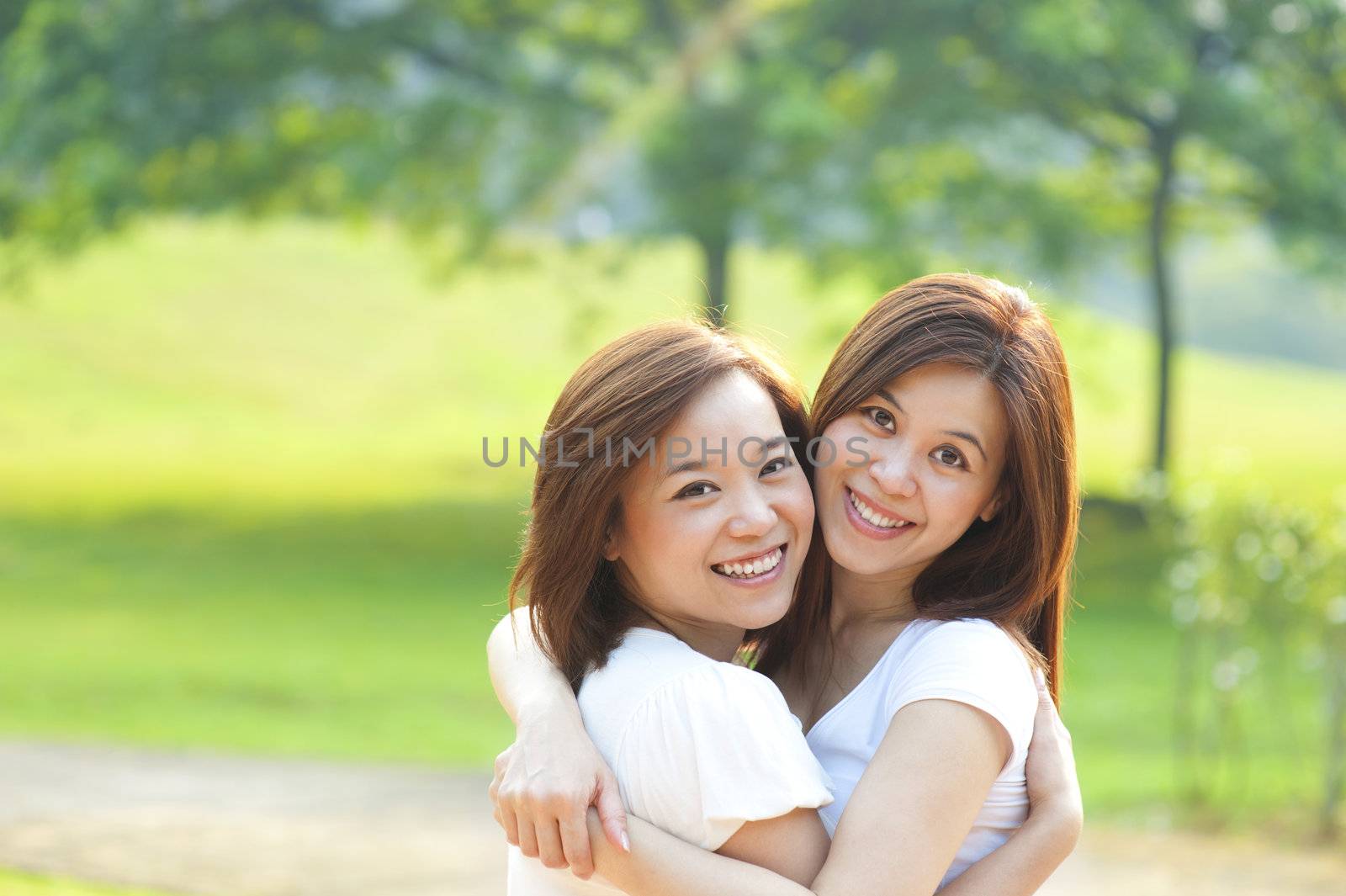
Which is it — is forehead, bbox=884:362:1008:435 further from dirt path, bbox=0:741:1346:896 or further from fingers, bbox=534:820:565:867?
dirt path, bbox=0:741:1346:896

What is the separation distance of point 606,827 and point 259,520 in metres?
11.2

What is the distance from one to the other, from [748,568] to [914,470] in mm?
243

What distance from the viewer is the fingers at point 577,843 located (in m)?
1.51

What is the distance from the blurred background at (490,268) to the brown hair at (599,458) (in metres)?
4.06

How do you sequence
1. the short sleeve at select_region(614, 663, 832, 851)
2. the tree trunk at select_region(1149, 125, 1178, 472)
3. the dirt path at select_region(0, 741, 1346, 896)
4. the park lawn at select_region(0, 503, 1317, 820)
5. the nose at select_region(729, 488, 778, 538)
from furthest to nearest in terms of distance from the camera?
the tree trunk at select_region(1149, 125, 1178, 472)
the park lawn at select_region(0, 503, 1317, 820)
the dirt path at select_region(0, 741, 1346, 896)
the nose at select_region(729, 488, 778, 538)
the short sleeve at select_region(614, 663, 832, 851)

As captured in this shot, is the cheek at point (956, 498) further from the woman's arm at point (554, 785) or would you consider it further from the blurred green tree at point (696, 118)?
the blurred green tree at point (696, 118)

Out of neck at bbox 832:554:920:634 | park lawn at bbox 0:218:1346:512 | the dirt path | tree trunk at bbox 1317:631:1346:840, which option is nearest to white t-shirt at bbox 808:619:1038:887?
neck at bbox 832:554:920:634


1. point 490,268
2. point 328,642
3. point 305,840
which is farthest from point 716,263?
point 305,840

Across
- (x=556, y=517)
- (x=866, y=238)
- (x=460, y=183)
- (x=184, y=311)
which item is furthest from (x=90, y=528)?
(x=556, y=517)

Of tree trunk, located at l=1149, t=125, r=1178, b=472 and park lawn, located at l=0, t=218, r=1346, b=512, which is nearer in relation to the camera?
tree trunk, located at l=1149, t=125, r=1178, b=472

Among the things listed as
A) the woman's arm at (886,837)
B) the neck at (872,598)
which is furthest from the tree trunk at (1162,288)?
the woman's arm at (886,837)

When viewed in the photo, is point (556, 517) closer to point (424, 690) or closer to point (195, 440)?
point (424, 690)

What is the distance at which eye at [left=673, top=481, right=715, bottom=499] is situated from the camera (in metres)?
1.68

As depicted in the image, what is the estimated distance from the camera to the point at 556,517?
1718mm
